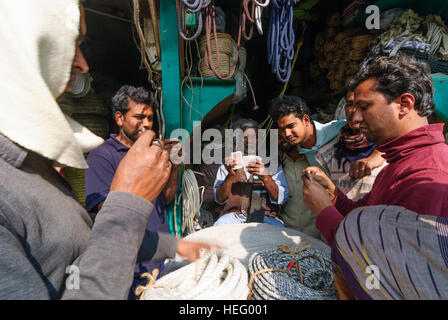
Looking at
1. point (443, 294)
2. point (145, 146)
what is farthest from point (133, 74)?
point (443, 294)

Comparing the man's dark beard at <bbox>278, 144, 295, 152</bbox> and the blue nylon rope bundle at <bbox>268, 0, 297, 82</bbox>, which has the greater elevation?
the blue nylon rope bundle at <bbox>268, 0, 297, 82</bbox>

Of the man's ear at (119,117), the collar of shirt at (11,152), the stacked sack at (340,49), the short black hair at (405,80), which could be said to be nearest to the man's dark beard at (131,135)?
the man's ear at (119,117)

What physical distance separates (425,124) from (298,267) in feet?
3.46

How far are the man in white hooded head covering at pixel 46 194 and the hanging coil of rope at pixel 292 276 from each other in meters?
0.64

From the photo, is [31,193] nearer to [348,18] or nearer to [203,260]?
[203,260]

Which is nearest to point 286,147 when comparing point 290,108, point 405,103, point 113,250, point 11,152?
point 290,108

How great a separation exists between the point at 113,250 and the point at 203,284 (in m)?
0.46

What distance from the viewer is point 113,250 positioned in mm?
564

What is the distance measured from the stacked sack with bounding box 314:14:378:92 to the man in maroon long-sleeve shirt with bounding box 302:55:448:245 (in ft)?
7.29

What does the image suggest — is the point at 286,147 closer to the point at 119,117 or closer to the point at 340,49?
the point at 119,117

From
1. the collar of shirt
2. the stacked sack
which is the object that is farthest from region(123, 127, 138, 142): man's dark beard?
the stacked sack

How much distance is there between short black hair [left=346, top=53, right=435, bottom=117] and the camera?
1.17m

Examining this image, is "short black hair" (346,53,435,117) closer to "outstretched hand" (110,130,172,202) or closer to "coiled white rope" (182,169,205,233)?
"outstretched hand" (110,130,172,202)

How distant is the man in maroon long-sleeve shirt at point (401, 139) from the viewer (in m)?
0.90
